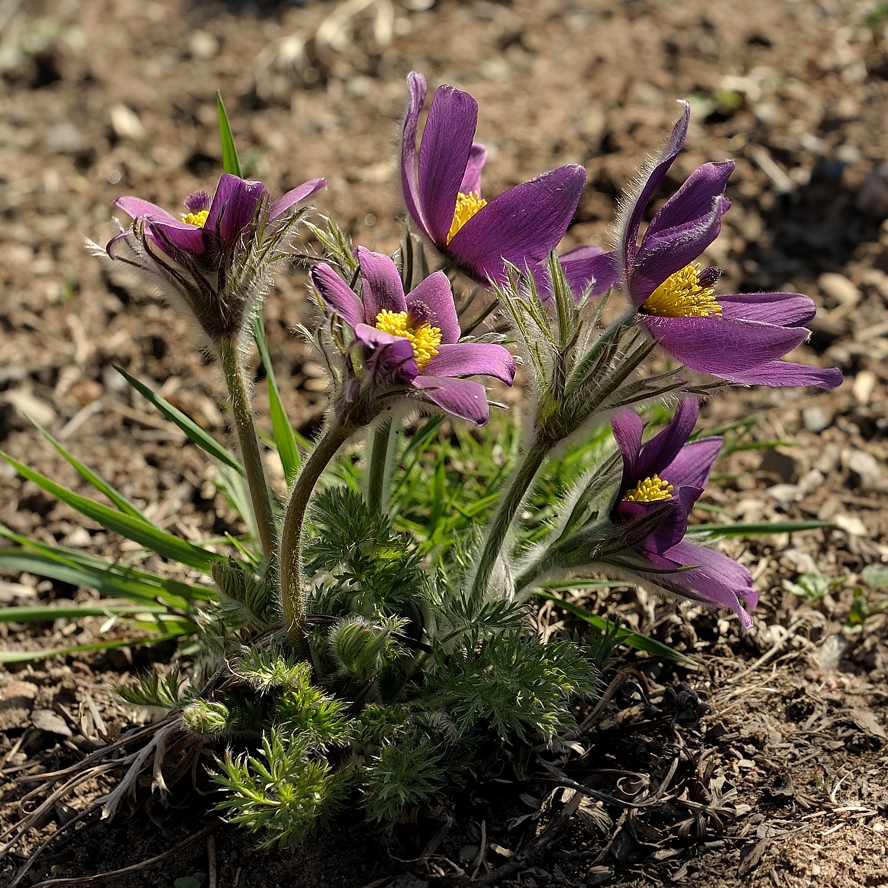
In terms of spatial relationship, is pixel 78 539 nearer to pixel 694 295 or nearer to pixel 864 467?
pixel 694 295

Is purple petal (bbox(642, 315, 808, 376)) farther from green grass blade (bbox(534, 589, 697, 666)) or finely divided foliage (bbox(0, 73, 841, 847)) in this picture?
green grass blade (bbox(534, 589, 697, 666))

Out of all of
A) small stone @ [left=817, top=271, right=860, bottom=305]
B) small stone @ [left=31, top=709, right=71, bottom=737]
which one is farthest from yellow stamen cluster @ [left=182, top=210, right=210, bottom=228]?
small stone @ [left=817, top=271, right=860, bottom=305]

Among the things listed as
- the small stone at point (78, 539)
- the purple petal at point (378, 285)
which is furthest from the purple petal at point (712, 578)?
the small stone at point (78, 539)

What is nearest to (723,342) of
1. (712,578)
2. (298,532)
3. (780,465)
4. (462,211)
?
(712,578)

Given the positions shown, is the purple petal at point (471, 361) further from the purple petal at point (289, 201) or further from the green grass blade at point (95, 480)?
the green grass blade at point (95, 480)

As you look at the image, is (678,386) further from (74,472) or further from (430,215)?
(74,472)
